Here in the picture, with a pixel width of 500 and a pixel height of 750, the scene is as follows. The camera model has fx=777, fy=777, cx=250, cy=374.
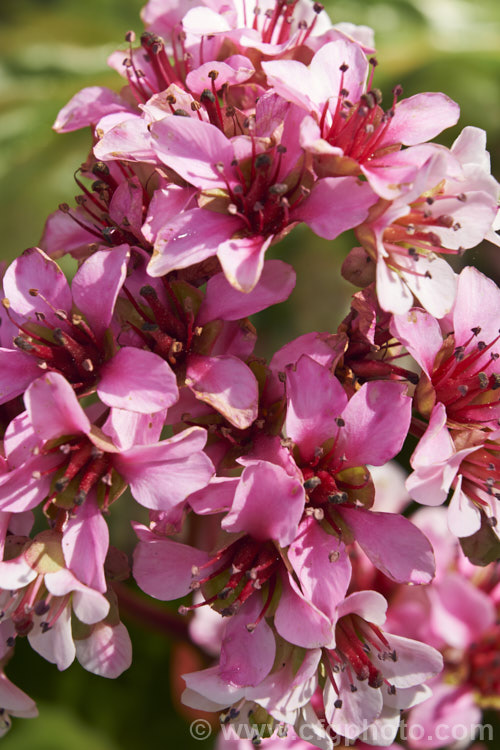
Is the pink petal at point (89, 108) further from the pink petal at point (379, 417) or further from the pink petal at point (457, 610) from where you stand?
the pink petal at point (457, 610)

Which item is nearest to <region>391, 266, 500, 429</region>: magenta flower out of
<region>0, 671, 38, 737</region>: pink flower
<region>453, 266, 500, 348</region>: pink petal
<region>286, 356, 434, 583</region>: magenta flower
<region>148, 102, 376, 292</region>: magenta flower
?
<region>453, 266, 500, 348</region>: pink petal

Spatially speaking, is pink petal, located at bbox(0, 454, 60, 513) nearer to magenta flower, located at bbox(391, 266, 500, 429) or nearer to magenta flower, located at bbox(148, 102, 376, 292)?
magenta flower, located at bbox(148, 102, 376, 292)

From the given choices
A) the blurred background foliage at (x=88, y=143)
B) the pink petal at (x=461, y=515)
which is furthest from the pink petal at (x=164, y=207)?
the blurred background foliage at (x=88, y=143)

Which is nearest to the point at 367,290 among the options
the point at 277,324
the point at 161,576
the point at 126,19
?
the point at 161,576

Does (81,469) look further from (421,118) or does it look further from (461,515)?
(421,118)

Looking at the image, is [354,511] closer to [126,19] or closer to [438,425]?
[438,425]
